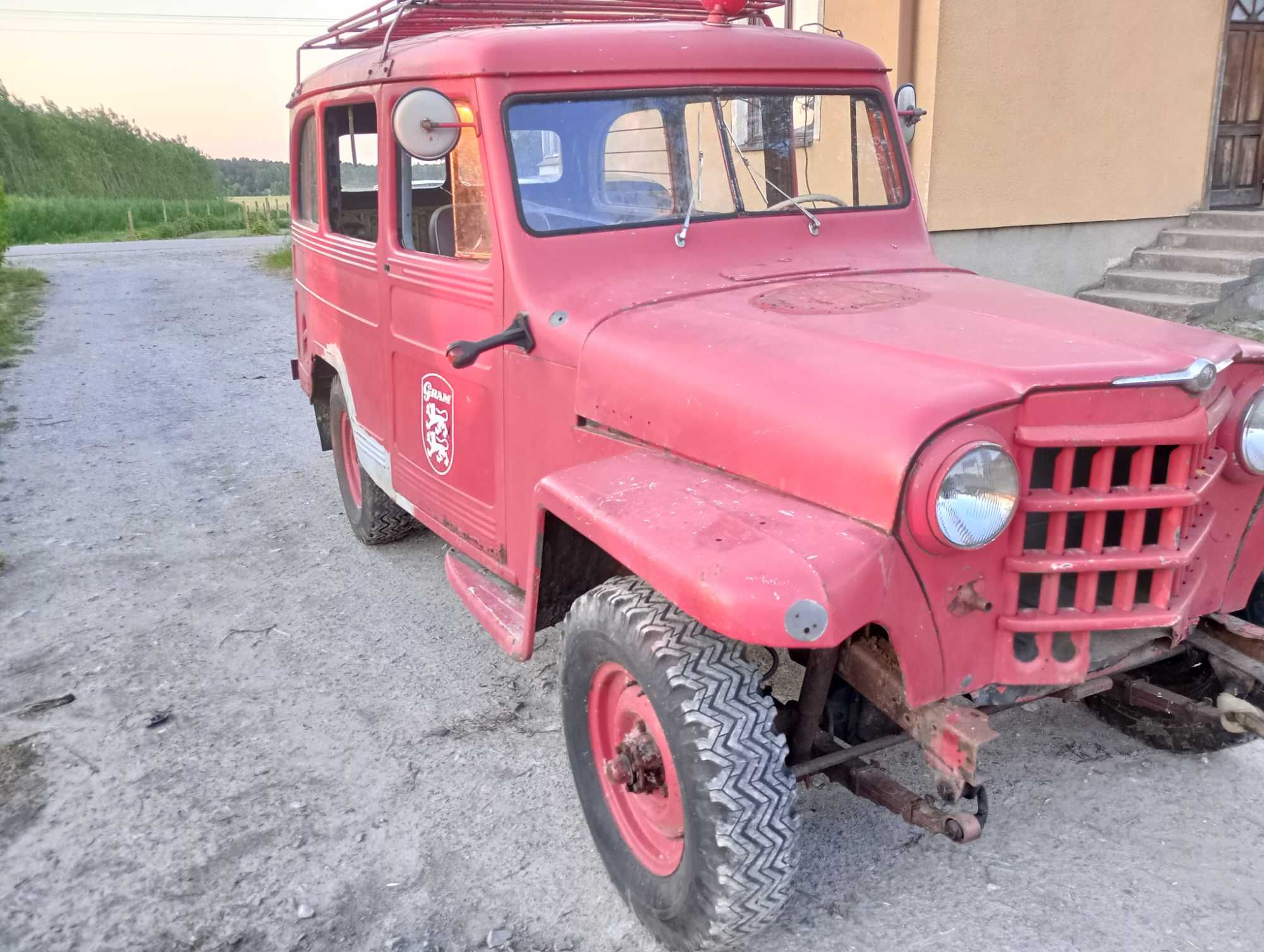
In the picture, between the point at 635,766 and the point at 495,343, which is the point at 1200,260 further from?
the point at 635,766

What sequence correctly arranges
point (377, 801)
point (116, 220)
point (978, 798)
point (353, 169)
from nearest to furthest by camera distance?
point (978, 798), point (377, 801), point (353, 169), point (116, 220)

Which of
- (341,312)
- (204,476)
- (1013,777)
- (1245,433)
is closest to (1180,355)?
(1245,433)

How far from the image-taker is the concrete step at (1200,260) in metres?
8.06

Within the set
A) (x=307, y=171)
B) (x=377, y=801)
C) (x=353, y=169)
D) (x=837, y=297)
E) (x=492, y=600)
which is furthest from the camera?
(x=307, y=171)

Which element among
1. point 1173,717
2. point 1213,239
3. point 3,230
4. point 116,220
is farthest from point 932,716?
point 116,220

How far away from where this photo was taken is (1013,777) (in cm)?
308

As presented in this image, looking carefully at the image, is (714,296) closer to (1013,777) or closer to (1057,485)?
(1057,485)

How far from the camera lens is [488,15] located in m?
4.09

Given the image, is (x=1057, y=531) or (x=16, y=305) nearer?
(x=1057, y=531)

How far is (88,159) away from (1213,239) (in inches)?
1864

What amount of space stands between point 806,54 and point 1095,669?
2.17 metres

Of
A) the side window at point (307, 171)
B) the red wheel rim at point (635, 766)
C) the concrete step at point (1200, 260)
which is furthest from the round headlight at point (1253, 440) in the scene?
the concrete step at point (1200, 260)

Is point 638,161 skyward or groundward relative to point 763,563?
skyward

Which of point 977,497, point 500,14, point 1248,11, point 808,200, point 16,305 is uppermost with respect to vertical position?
point 1248,11
